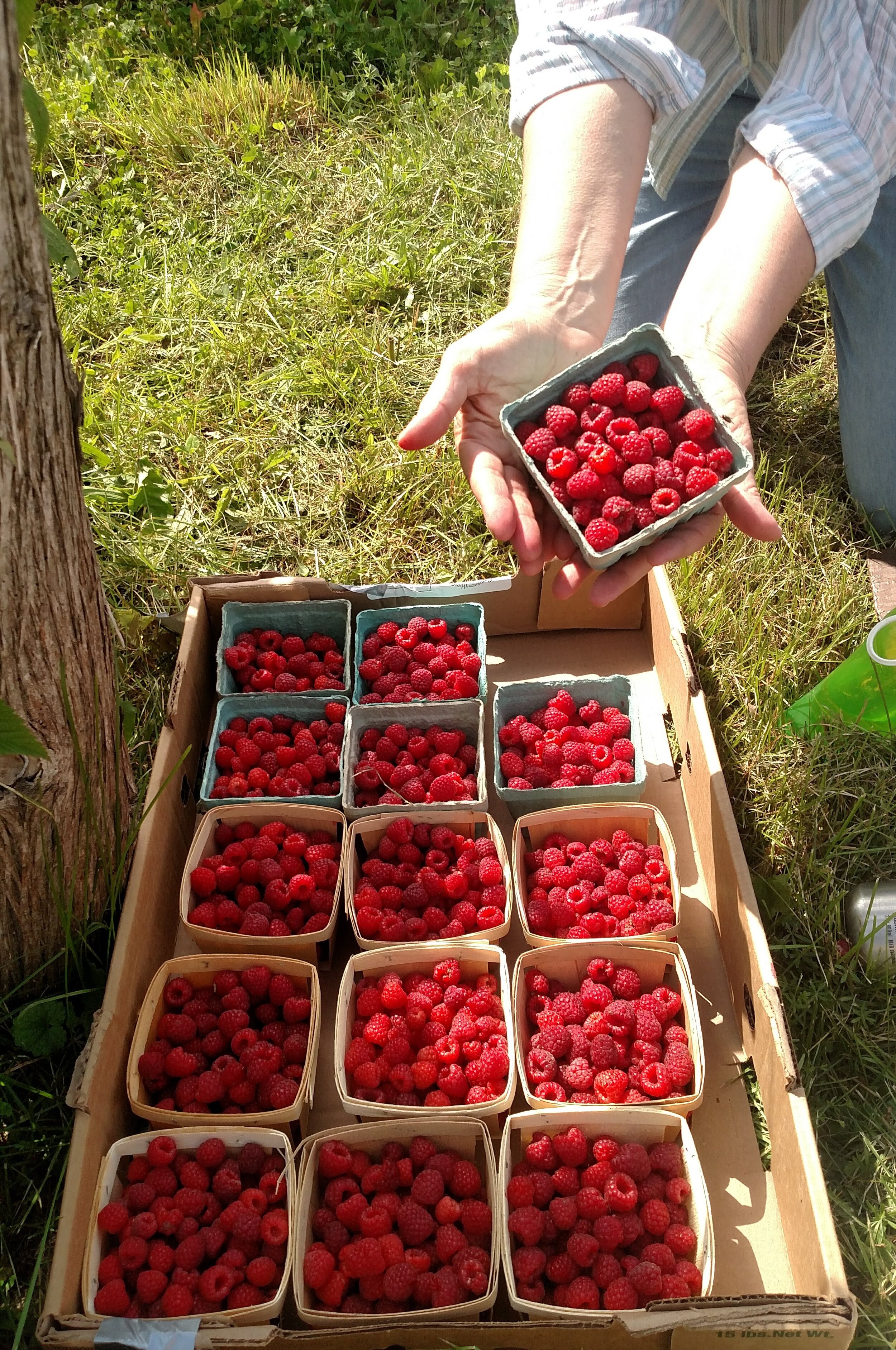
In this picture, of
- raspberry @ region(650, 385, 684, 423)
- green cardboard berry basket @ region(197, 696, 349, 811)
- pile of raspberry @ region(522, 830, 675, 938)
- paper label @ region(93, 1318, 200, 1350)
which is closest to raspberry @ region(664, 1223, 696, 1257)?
pile of raspberry @ region(522, 830, 675, 938)

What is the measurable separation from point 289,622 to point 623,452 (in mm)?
1021

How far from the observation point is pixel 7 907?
6.22 ft

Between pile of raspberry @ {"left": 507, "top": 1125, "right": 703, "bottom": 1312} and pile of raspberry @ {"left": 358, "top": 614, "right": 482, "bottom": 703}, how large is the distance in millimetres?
1023

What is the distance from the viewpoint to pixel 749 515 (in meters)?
2.01

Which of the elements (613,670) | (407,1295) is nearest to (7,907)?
(407,1295)

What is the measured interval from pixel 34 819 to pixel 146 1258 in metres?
0.74

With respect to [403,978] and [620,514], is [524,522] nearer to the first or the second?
[620,514]

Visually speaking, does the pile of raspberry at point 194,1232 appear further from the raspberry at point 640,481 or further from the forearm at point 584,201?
the forearm at point 584,201

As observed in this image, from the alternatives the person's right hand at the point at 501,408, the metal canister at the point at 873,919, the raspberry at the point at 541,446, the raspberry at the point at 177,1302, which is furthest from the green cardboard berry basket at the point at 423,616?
the raspberry at the point at 177,1302

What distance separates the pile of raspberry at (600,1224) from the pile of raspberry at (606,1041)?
88 mm

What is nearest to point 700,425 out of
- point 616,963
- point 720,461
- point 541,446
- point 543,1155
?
point 720,461

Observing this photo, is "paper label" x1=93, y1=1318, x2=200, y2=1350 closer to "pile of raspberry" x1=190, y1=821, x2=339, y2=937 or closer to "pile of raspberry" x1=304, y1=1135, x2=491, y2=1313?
"pile of raspberry" x1=304, y1=1135, x2=491, y2=1313

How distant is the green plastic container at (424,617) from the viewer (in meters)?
2.55

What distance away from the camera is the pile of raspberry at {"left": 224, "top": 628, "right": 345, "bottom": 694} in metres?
2.50
